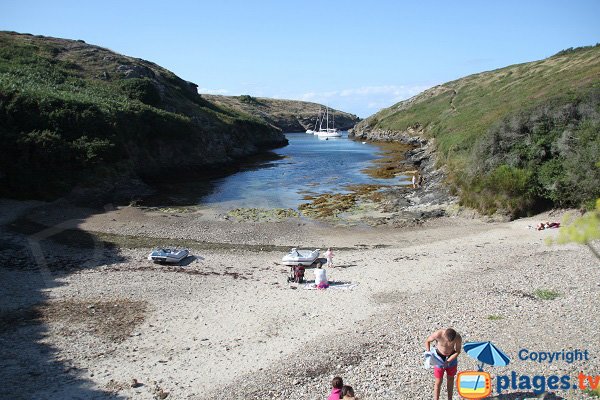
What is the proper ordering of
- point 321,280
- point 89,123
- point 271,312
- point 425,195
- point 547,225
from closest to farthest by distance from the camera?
point 271,312
point 321,280
point 547,225
point 425,195
point 89,123

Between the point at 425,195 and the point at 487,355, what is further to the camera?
the point at 425,195

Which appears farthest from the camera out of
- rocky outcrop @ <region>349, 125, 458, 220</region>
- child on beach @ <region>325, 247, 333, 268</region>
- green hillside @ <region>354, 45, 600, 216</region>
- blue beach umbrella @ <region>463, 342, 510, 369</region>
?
rocky outcrop @ <region>349, 125, 458, 220</region>

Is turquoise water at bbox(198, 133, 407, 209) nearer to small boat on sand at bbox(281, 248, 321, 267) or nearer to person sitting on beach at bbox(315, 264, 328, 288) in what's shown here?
small boat on sand at bbox(281, 248, 321, 267)

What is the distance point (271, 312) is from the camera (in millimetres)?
17922

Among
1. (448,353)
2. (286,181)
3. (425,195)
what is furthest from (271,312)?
(286,181)

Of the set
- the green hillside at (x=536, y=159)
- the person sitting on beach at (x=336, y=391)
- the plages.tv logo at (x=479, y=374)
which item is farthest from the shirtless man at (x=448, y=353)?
the green hillside at (x=536, y=159)

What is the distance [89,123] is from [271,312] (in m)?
37.7

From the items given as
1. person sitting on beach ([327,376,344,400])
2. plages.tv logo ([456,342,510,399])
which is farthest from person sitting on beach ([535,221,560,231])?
person sitting on beach ([327,376,344,400])

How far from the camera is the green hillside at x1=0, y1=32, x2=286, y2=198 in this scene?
40094 millimetres

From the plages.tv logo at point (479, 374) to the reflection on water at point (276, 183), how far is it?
30767 mm

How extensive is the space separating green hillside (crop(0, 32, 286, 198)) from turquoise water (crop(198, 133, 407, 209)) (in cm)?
843

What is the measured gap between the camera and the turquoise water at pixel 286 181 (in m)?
43.9

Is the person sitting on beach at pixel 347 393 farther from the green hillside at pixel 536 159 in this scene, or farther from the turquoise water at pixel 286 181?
the turquoise water at pixel 286 181

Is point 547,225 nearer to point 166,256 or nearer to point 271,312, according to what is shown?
point 271,312
